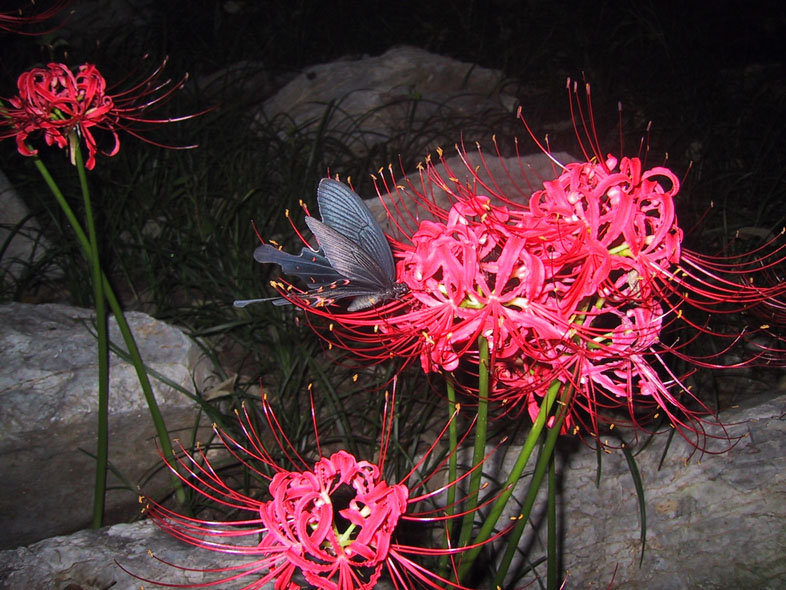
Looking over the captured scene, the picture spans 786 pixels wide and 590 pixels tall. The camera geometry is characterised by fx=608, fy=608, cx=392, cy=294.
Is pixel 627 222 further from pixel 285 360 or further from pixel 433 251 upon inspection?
pixel 285 360

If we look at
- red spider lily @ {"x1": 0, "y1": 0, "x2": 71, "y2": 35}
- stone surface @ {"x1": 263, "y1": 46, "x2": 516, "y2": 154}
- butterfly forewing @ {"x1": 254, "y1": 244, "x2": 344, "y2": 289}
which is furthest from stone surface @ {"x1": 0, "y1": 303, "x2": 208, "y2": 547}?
stone surface @ {"x1": 263, "y1": 46, "x2": 516, "y2": 154}

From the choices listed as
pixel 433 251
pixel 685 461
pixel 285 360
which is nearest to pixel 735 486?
pixel 685 461

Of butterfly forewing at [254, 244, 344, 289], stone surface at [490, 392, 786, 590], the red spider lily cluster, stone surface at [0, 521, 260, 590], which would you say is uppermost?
butterfly forewing at [254, 244, 344, 289]

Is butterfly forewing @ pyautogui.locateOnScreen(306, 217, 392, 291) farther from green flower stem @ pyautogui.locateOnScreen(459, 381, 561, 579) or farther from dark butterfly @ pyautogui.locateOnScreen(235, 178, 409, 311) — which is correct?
green flower stem @ pyautogui.locateOnScreen(459, 381, 561, 579)

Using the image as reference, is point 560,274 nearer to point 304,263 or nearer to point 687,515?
point 304,263

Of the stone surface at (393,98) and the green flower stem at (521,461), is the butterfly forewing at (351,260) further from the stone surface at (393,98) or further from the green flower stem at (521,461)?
the stone surface at (393,98)

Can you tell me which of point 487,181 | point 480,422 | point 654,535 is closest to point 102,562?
point 480,422
